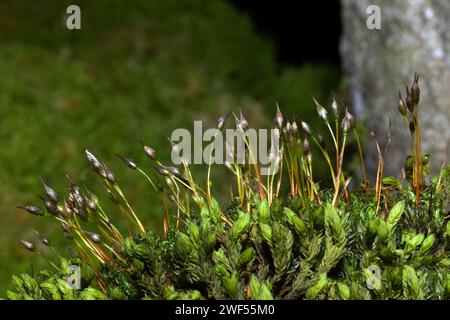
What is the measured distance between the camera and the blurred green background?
8.00m

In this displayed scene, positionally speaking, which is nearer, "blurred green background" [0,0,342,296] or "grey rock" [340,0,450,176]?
"grey rock" [340,0,450,176]

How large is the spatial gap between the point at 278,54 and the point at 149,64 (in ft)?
7.28

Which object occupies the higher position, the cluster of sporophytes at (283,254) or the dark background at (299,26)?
the dark background at (299,26)

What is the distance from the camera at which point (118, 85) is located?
9781 mm

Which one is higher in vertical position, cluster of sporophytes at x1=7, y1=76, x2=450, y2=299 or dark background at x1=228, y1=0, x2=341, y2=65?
dark background at x1=228, y1=0, x2=341, y2=65

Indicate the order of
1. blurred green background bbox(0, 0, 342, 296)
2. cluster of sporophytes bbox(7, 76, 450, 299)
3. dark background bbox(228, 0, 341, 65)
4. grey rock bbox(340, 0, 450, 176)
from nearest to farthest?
cluster of sporophytes bbox(7, 76, 450, 299) < grey rock bbox(340, 0, 450, 176) < blurred green background bbox(0, 0, 342, 296) < dark background bbox(228, 0, 341, 65)

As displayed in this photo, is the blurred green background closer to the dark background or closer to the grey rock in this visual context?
the dark background

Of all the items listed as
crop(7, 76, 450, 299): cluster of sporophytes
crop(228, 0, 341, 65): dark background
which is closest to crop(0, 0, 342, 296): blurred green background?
crop(228, 0, 341, 65): dark background

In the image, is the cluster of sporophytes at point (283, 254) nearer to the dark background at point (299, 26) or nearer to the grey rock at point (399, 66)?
the grey rock at point (399, 66)

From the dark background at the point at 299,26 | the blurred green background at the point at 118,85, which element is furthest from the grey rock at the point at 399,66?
the dark background at the point at 299,26

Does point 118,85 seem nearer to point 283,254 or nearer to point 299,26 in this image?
point 299,26

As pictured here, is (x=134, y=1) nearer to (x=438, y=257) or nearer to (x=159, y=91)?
(x=159, y=91)

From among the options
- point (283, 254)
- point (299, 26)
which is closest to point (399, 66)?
point (283, 254)

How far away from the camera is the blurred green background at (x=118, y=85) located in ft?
26.2
